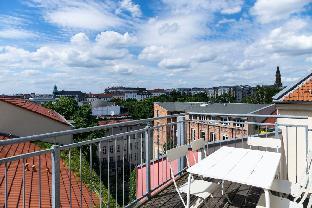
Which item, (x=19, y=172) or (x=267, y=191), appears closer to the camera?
(x=267, y=191)

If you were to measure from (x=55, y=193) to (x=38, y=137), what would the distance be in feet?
2.24

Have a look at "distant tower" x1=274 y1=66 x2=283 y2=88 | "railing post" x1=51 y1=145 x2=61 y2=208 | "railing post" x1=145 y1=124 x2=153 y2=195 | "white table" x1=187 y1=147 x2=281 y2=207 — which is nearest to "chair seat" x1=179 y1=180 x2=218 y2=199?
"white table" x1=187 y1=147 x2=281 y2=207

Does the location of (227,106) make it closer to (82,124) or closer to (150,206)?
(82,124)

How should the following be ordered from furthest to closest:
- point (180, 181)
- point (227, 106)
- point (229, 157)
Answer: point (227, 106), point (180, 181), point (229, 157)

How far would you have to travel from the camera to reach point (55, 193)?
3.37 metres

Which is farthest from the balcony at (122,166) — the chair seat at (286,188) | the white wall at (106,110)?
the white wall at (106,110)

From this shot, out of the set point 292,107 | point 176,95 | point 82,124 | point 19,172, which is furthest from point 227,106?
point 176,95

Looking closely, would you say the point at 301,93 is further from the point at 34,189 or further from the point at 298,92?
the point at 34,189

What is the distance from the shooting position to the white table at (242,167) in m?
3.51

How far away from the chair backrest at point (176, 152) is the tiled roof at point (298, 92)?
13766 millimetres

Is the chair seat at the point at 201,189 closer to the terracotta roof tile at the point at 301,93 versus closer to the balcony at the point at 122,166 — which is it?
the balcony at the point at 122,166

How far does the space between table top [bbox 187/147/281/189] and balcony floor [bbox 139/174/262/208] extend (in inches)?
33.6

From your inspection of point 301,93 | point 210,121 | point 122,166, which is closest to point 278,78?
point 301,93

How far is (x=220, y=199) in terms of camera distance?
5.21 meters
